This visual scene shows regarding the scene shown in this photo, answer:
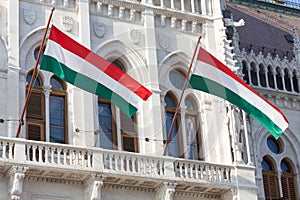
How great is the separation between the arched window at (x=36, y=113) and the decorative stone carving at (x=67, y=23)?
205 centimetres

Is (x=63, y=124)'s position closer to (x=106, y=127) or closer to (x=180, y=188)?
(x=106, y=127)

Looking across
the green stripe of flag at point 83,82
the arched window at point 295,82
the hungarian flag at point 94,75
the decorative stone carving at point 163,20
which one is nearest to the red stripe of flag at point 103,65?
the hungarian flag at point 94,75

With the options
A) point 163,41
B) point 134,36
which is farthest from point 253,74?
point 134,36

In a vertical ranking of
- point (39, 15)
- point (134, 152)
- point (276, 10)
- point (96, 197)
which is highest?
point (276, 10)

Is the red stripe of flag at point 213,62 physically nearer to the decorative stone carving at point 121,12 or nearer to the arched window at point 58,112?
the decorative stone carving at point 121,12

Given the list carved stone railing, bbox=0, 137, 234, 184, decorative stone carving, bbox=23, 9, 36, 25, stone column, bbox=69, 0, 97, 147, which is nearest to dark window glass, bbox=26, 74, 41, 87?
stone column, bbox=69, 0, 97, 147

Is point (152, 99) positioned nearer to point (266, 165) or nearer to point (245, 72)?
point (245, 72)

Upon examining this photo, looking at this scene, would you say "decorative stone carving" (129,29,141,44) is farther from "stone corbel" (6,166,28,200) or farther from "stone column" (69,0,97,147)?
"stone corbel" (6,166,28,200)

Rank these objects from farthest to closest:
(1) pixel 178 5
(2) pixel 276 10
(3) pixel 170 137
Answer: (2) pixel 276 10 < (1) pixel 178 5 < (3) pixel 170 137

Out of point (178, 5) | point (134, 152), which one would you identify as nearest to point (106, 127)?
point (134, 152)

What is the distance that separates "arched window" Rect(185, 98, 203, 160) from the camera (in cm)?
3050

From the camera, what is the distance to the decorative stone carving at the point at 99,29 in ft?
99.8

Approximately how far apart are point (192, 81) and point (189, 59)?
2.93 m

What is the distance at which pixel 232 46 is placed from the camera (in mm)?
33656
